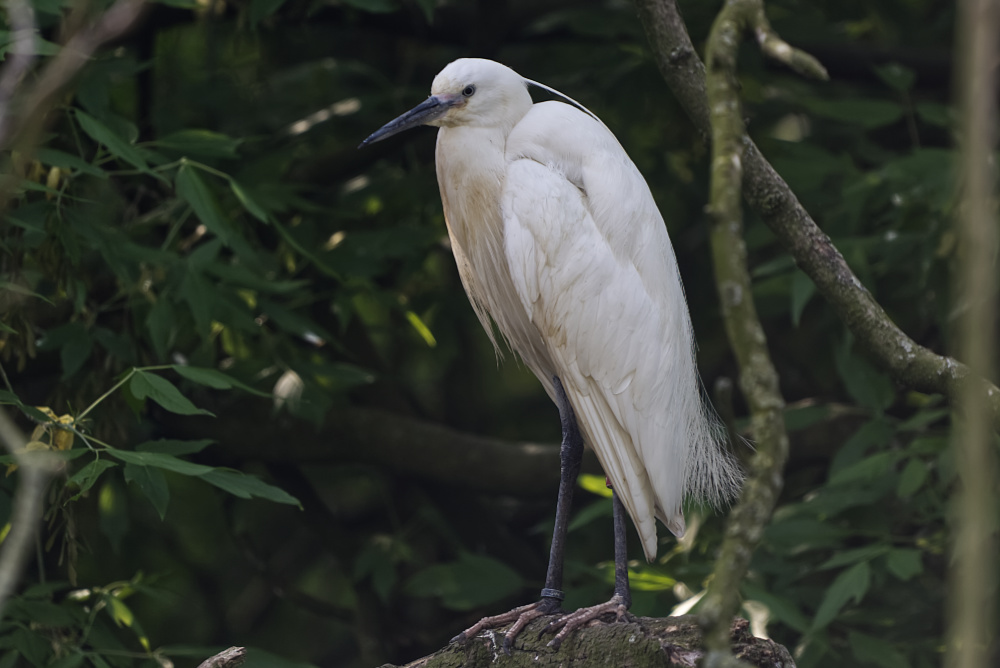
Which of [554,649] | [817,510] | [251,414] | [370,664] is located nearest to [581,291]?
[554,649]

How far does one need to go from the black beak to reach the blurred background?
14.4 inches

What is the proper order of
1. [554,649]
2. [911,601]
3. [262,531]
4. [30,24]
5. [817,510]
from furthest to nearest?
[262,531]
[911,601]
[817,510]
[554,649]
[30,24]

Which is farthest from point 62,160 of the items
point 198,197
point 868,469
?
point 868,469

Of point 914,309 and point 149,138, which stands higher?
point 149,138

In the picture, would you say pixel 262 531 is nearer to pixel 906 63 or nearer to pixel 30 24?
pixel 906 63

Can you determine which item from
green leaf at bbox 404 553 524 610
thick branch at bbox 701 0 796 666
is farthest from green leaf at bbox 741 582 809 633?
thick branch at bbox 701 0 796 666

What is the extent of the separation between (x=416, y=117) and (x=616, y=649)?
101 centimetres

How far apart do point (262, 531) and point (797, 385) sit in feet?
6.47

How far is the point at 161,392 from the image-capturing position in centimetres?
174

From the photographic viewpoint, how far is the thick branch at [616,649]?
1530mm

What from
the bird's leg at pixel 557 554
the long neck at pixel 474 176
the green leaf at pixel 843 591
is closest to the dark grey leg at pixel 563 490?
the bird's leg at pixel 557 554

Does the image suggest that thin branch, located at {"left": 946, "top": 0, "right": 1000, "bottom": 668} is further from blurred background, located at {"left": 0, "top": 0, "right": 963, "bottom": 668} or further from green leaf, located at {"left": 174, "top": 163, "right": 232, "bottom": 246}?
green leaf, located at {"left": 174, "top": 163, "right": 232, "bottom": 246}

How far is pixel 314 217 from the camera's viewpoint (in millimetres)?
2969

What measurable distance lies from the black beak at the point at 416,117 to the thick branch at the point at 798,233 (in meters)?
0.45
